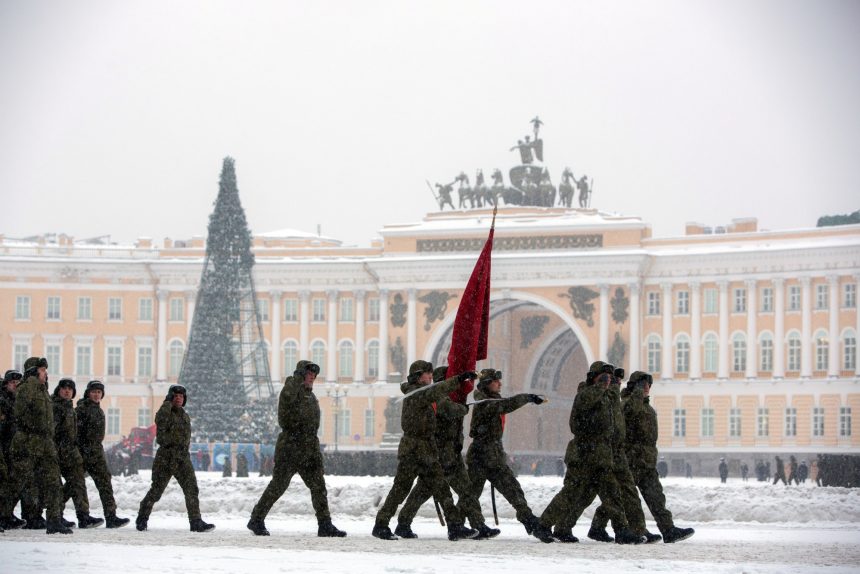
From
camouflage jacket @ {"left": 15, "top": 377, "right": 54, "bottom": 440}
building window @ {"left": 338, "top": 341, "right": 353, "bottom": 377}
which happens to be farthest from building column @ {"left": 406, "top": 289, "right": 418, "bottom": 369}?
camouflage jacket @ {"left": 15, "top": 377, "right": 54, "bottom": 440}

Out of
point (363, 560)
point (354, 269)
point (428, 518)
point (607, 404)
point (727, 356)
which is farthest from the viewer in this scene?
point (354, 269)

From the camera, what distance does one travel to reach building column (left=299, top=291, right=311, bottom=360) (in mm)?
70062

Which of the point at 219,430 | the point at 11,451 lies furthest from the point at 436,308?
the point at 11,451

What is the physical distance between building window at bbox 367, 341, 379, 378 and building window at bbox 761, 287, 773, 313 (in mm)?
14085

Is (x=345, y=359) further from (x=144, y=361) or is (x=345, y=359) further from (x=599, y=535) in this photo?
(x=599, y=535)

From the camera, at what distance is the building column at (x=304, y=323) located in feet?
230

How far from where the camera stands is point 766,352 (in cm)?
6388

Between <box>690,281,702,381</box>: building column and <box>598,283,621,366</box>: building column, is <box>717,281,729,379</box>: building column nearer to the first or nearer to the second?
<box>690,281,702,381</box>: building column

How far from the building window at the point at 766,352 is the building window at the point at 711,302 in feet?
6.42

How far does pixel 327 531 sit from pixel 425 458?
1.23 m

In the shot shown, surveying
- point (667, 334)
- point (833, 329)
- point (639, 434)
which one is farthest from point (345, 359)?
point (639, 434)

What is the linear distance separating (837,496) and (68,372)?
50.0m

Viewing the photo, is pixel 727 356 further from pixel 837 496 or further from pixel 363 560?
pixel 363 560

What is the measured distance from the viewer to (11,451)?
17.6 meters
